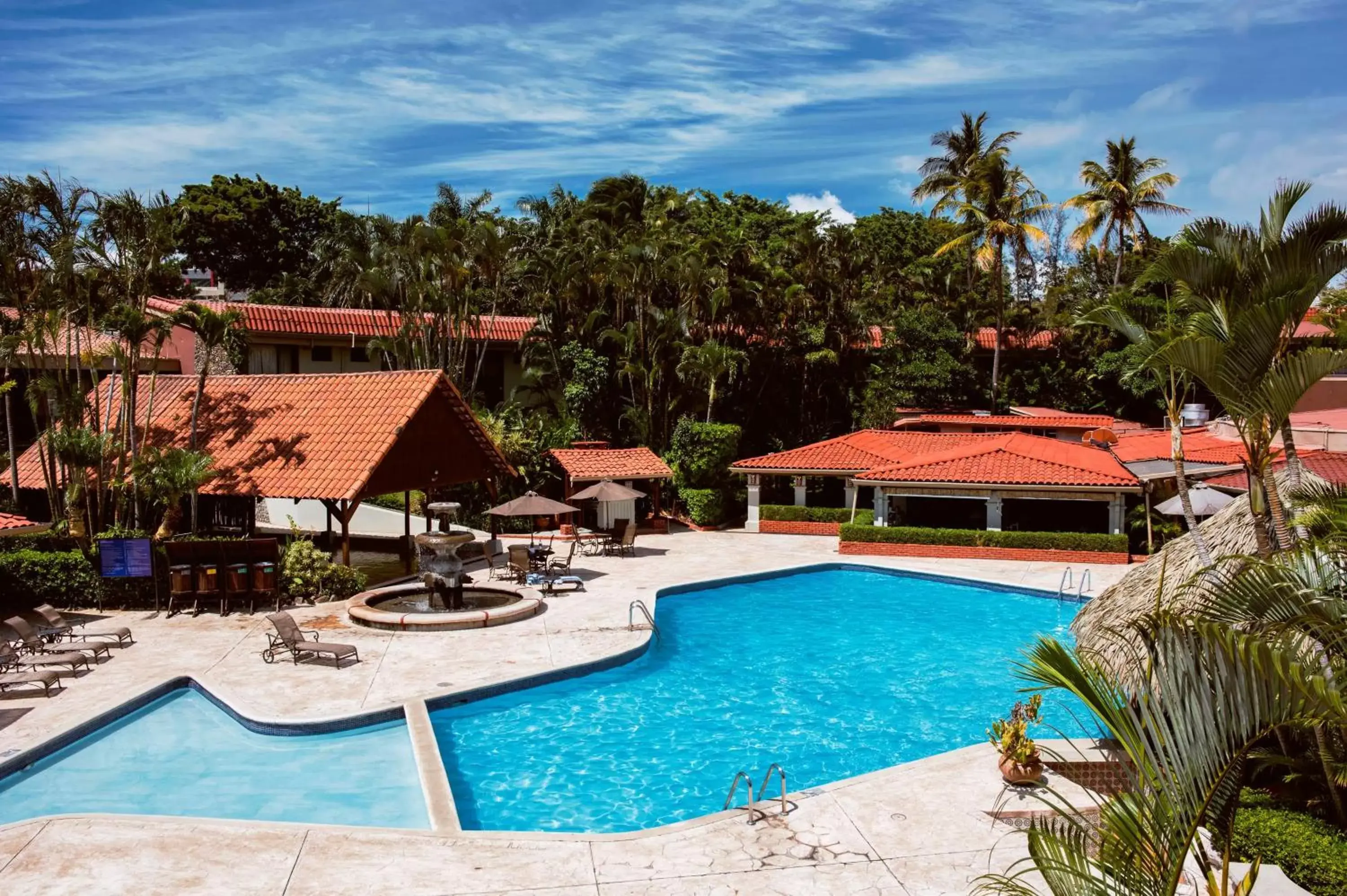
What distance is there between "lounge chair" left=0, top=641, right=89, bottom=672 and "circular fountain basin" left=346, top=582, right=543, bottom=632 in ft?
15.4

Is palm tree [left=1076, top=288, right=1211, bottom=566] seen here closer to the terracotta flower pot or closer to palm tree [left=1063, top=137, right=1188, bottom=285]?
the terracotta flower pot

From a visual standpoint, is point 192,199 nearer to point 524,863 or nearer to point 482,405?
point 482,405

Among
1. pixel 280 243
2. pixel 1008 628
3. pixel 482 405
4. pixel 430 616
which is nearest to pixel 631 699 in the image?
pixel 430 616

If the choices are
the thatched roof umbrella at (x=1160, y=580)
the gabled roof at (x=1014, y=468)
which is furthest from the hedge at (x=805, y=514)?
the thatched roof umbrella at (x=1160, y=580)

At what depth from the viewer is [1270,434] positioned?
9.36 metres

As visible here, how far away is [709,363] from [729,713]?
69.5 feet

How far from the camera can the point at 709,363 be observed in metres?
35.8

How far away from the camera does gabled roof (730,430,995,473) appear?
33.2 meters

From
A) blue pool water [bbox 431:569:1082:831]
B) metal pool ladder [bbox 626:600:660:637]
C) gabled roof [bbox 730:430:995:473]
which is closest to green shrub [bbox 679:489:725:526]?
gabled roof [bbox 730:430:995:473]

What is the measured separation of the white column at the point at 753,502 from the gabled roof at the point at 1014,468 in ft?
13.6

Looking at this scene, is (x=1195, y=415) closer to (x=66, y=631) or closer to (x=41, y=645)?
(x=66, y=631)

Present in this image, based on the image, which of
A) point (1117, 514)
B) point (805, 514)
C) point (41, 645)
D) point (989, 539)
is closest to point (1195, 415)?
point (1117, 514)

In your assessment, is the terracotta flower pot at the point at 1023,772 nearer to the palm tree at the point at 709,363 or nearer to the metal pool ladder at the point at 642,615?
the metal pool ladder at the point at 642,615

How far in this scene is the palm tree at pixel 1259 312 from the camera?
29.1ft
